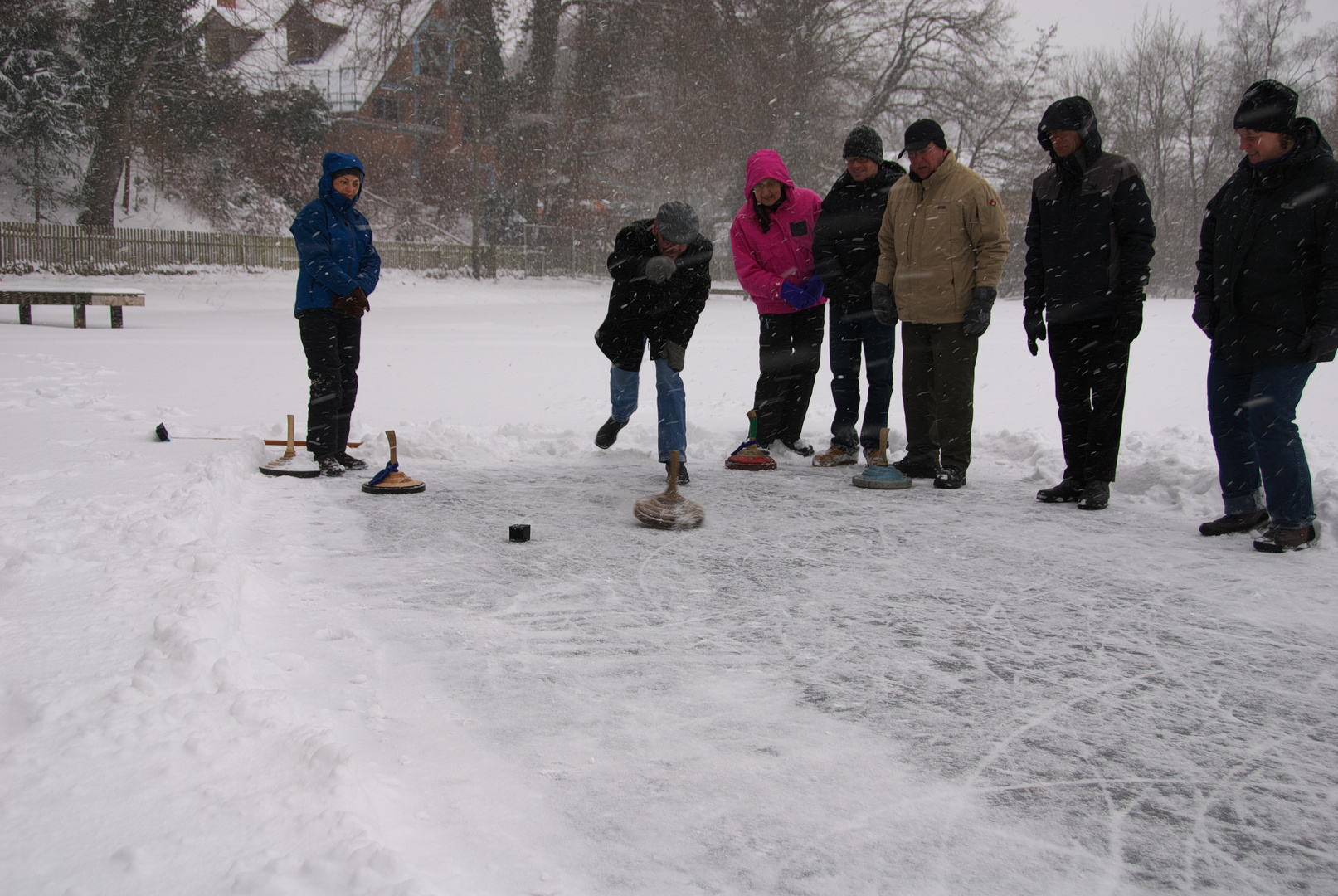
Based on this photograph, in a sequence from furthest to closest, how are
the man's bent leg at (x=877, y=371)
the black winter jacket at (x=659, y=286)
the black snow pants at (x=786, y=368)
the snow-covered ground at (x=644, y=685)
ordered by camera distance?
the black snow pants at (x=786, y=368), the man's bent leg at (x=877, y=371), the black winter jacket at (x=659, y=286), the snow-covered ground at (x=644, y=685)

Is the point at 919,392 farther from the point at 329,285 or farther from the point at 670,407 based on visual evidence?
the point at 329,285

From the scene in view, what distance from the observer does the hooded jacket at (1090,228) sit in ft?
16.4

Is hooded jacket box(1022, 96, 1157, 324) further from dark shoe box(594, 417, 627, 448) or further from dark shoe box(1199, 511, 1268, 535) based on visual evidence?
dark shoe box(594, 417, 627, 448)

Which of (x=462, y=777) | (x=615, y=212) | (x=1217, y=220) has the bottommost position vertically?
(x=462, y=777)

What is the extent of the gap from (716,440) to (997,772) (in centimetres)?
458

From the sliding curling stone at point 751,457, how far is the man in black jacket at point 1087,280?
1.63 meters

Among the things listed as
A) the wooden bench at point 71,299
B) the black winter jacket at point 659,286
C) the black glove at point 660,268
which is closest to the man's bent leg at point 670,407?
the black winter jacket at point 659,286

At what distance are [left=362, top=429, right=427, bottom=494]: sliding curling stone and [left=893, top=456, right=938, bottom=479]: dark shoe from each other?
2.87 metres

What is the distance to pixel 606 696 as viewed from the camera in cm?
274

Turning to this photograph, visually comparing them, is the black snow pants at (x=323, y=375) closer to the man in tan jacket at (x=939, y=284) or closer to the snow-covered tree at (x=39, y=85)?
the man in tan jacket at (x=939, y=284)

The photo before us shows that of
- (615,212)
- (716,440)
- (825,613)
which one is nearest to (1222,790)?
(825,613)

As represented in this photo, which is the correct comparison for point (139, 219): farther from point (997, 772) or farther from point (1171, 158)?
point (1171, 158)

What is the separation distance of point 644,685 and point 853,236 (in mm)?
4189

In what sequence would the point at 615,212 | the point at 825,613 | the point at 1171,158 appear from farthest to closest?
the point at 1171,158
the point at 615,212
the point at 825,613
